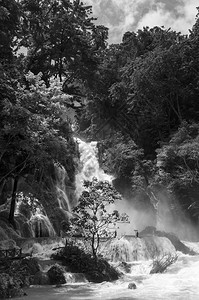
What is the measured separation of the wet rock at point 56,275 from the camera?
13984mm

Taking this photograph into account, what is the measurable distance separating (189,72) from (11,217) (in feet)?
74.8

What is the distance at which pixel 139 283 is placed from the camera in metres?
13.7

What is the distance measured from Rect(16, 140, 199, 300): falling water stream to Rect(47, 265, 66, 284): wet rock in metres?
0.33

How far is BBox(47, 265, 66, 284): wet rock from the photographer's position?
13984 mm

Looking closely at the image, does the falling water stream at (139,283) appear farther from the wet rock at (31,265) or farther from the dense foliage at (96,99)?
the dense foliage at (96,99)

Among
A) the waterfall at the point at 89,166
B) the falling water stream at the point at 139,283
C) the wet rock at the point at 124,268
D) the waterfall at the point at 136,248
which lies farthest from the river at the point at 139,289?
the waterfall at the point at 89,166

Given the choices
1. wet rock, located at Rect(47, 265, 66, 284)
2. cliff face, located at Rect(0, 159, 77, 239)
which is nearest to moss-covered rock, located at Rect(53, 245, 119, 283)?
wet rock, located at Rect(47, 265, 66, 284)

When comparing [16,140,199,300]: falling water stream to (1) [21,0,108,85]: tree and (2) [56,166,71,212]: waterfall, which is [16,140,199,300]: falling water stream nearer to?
(2) [56,166,71,212]: waterfall

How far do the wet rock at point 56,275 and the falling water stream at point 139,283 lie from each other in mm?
328

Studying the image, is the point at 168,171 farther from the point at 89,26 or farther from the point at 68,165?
the point at 89,26

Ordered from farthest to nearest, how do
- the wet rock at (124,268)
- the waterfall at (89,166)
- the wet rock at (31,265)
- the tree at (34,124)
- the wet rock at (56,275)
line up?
the waterfall at (89,166)
the wet rock at (124,268)
the wet rock at (31,265)
the wet rock at (56,275)
the tree at (34,124)

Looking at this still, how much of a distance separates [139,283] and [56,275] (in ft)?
10.9

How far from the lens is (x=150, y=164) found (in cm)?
3403

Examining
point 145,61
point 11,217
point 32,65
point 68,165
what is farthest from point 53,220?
point 145,61
